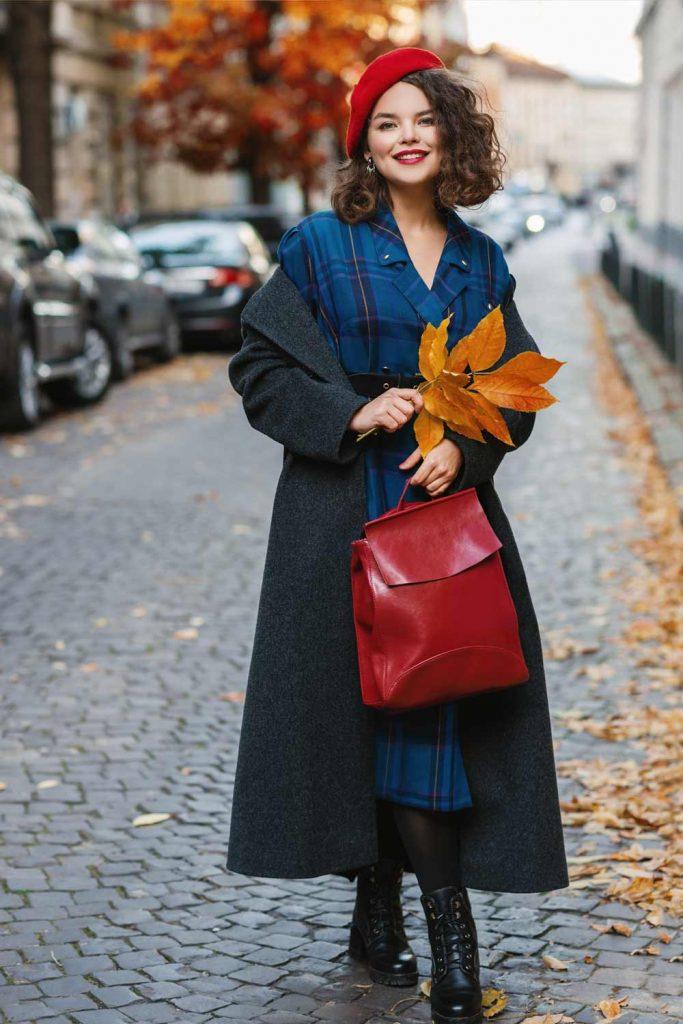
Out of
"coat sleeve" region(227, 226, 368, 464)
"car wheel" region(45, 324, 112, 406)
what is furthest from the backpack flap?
"car wheel" region(45, 324, 112, 406)

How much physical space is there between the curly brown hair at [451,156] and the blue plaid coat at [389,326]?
41mm

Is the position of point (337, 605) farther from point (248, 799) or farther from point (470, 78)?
point (470, 78)

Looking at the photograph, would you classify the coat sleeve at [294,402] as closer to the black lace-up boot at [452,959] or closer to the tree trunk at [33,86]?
the black lace-up boot at [452,959]

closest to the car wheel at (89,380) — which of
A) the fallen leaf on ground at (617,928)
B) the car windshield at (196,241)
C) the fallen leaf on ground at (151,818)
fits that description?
the car windshield at (196,241)

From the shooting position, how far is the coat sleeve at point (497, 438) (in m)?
3.44

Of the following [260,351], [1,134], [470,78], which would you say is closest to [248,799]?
[260,351]

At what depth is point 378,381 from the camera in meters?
3.48

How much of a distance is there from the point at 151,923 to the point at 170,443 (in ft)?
30.2

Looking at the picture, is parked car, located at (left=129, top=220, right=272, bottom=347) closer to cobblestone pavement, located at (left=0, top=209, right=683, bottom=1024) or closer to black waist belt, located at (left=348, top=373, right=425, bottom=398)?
cobblestone pavement, located at (left=0, top=209, right=683, bottom=1024)

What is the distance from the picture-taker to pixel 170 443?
1314 cm

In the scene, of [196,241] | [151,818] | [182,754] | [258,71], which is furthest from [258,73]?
[151,818]

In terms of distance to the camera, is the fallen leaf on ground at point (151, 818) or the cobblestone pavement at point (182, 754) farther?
the fallen leaf on ground at point (151, 818)

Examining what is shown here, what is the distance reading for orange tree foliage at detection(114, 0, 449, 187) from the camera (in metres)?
31.5

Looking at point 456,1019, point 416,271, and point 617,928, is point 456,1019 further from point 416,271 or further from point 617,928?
point 416,271
